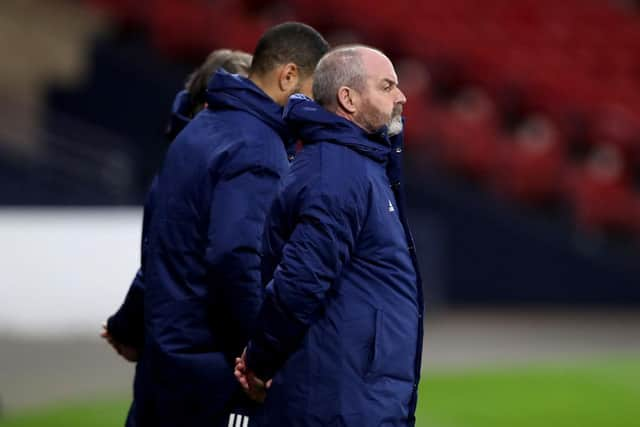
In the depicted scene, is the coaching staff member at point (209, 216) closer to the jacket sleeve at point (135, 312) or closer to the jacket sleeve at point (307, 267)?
the jacket sleeve at point (135, 312)

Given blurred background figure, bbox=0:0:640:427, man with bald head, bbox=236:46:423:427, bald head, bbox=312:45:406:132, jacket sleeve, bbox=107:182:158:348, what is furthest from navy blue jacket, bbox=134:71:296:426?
blurred background figure, bbox=0:0:640:427

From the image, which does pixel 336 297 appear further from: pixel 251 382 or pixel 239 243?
pixel 239 243

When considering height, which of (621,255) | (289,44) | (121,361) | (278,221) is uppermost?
(289,44)

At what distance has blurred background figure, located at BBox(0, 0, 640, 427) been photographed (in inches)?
400

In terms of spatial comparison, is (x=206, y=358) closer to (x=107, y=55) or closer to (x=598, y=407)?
(x=598, y=407)

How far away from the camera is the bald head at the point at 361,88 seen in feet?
12.3

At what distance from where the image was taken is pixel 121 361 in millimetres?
9914

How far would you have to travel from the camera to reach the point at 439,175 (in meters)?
14.0

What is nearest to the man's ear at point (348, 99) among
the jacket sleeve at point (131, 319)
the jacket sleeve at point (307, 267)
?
the jacket sleeve at point (307, 267)

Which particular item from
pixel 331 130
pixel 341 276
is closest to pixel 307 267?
pixel 341 276

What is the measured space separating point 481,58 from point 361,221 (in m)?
12.4

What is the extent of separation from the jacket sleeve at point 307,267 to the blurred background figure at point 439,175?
4.80m

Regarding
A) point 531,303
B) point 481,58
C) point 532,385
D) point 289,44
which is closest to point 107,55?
point 481,58

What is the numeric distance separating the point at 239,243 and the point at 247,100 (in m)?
0.54
